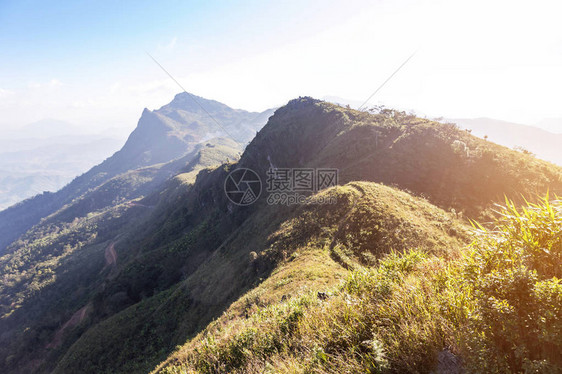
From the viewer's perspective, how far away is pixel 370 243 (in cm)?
2169

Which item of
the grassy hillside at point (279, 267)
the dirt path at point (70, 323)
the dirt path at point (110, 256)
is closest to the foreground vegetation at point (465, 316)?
the grassy hillside at point (279, 267)

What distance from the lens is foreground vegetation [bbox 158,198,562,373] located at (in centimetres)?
343

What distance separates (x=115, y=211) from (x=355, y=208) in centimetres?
19993

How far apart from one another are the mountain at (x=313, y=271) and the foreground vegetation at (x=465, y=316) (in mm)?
41

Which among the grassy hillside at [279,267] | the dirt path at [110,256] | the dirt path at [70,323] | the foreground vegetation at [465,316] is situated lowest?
the dirt path at [70,323]

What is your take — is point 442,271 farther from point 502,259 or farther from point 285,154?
point 285,154

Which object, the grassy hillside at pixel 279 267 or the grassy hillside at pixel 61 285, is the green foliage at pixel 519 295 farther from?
the grassy hillside at pixel 61 285

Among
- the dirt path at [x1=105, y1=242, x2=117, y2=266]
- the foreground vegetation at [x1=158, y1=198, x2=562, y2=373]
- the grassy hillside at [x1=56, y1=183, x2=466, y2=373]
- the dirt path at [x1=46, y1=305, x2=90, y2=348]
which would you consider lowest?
the dirt path at [x1=46, y1=305, x2=90, y2=348]

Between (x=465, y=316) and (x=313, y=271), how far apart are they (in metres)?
14.2

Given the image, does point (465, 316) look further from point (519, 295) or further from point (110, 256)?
point (110, 256)

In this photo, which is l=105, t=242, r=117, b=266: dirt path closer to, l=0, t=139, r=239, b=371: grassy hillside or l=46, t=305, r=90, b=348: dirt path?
l=0, t=139, r=239, b=371: grassy hillside

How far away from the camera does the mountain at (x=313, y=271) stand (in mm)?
5020

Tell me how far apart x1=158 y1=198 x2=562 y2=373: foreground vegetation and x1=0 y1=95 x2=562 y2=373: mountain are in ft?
0.14

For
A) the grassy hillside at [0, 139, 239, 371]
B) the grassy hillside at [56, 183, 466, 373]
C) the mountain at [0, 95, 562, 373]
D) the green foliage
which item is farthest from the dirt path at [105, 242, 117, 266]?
the green foliage
